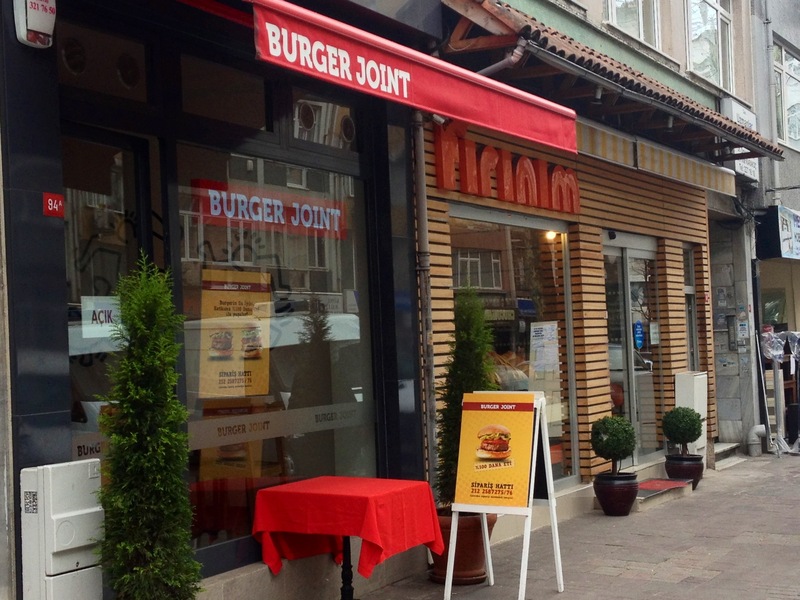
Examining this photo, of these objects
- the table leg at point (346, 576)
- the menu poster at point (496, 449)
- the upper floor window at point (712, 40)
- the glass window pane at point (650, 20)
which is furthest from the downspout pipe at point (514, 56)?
the upper floor window at point (712, 40)

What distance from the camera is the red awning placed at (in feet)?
16.8

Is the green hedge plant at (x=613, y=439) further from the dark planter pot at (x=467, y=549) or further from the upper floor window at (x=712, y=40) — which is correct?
the upper floor window at (x=712, y=40)

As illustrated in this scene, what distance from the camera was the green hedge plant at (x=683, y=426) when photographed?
11562 mm

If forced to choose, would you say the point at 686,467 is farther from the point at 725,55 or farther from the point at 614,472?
the point at 725,55

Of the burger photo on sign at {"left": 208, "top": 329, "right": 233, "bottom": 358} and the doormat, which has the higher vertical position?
the burger photo on sign at {"left": 208, "top": 329, "right": 233, "bottom": 358}

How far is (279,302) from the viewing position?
23.9 ft

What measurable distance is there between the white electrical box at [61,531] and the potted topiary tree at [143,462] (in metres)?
0.09

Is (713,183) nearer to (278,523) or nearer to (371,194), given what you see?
(371,194)

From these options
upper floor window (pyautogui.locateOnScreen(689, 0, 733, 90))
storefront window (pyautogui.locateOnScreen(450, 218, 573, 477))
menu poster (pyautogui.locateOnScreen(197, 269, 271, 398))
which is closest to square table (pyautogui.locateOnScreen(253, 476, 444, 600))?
menu poster (pyautogui.locateOnScreen(197, 269, 271, 398))

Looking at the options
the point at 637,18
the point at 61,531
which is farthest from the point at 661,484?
the point at 61,531

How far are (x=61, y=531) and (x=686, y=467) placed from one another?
8439 mm

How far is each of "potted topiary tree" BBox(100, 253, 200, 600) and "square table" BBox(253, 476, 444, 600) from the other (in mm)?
1270

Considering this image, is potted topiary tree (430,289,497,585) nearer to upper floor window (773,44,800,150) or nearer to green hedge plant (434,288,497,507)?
green hedge plant (434,288,497,507)

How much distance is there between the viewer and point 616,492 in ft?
32.6
